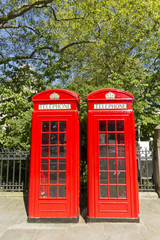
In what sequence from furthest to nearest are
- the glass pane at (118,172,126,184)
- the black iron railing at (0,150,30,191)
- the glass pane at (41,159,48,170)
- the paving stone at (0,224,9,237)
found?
the black iron railing at (0,150,30,191) < the glass pane at (41,159,48,170) < the glass pane at (118,172,126,184) < the paving stone at (0,224,9,237)

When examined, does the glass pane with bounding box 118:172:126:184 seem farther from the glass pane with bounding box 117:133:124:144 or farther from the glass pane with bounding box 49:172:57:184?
the glass pane with bounding box 49:172:57:184

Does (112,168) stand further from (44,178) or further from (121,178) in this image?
(44,178)

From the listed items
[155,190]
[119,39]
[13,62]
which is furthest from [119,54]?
[155,190]

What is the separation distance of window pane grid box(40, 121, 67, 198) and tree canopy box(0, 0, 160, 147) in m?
2.41

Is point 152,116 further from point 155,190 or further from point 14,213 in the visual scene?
point 14,213

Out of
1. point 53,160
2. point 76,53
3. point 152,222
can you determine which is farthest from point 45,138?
point 76,53

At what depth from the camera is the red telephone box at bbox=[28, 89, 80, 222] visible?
153 inches

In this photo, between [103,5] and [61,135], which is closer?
[61,135]

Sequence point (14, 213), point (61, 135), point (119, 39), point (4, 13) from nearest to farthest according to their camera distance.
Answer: point (61, 135) → point (14, 213) → point (4, 13) → point (119, 39)

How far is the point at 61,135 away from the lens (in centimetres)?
410

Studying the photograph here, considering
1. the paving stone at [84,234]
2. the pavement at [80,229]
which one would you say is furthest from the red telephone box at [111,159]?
the paving stone at [84,234]

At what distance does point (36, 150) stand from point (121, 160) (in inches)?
75.7

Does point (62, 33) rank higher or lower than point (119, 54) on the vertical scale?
higher

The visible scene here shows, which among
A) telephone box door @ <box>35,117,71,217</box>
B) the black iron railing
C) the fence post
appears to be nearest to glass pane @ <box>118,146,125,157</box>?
telephone box door @ <box>35,117,71,217</box>
